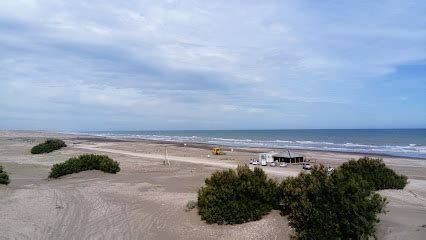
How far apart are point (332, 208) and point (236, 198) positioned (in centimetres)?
252

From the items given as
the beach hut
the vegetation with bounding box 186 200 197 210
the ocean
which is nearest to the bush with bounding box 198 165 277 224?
the vegetation with bounding box 186 200 197 210

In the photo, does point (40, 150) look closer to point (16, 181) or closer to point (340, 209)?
point (16, 181)

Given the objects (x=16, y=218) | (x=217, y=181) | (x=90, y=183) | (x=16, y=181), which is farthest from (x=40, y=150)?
(x=217, y=181)

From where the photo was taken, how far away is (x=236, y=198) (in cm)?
966

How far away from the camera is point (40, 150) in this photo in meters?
37.0

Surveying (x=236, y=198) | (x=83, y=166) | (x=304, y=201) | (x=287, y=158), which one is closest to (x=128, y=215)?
(x=236, y=198)

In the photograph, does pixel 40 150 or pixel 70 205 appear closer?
pixel 70 205

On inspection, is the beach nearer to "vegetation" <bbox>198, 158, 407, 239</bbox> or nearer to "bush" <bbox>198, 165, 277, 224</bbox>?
"bush" <bbox>198, 165, 277, 224</bbox>

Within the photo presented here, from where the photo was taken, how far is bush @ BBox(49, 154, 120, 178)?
18.7 metres

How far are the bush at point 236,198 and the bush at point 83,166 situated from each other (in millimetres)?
10691

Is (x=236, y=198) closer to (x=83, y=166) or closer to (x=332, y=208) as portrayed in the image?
(x=332, y=208)

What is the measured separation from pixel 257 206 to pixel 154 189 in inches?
257

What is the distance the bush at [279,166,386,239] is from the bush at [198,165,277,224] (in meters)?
0.92

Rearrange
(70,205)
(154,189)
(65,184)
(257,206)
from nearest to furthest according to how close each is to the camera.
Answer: (257,206), (70,205), (154,189), (65,184)
